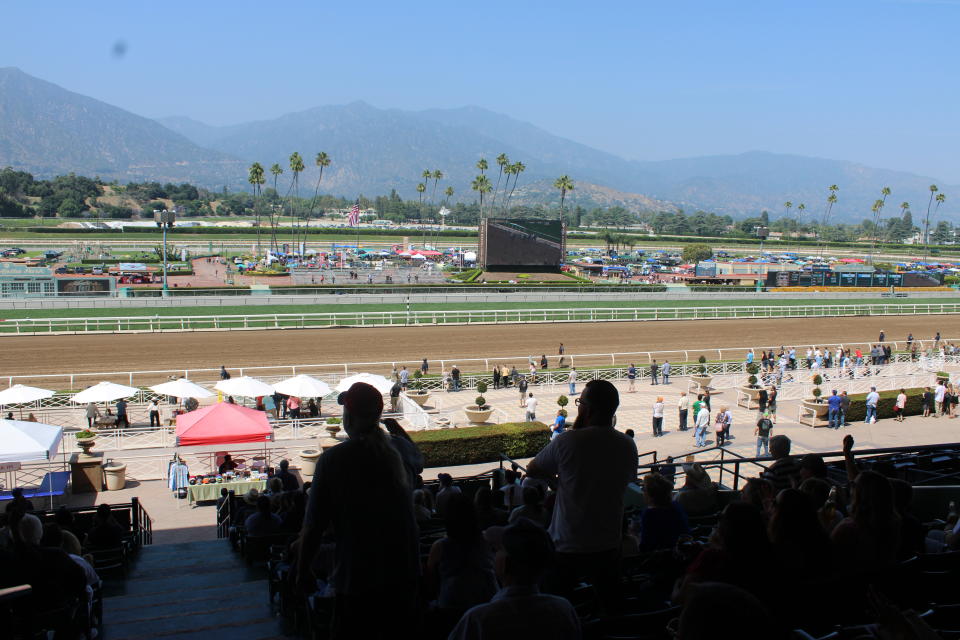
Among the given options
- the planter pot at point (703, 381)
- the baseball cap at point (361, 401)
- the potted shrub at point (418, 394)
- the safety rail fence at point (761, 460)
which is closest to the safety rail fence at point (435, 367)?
the potted shrub at point (418, 394)

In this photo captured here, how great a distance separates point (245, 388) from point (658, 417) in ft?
29.7

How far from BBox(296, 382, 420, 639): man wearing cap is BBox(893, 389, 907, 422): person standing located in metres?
18.5

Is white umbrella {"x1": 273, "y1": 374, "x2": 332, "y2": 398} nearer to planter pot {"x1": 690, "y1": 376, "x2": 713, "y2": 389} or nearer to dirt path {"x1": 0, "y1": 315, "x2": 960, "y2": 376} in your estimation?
dirt path {"x1": 0, "y1": 315, "x2": 960, "y2": 376}

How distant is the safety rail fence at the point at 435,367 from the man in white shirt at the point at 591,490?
58.5 ft

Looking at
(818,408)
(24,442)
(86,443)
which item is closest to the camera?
(24,442)

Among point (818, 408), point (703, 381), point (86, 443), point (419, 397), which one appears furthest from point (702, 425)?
point (86, 443)

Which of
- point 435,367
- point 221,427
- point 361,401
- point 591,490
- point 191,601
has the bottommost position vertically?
point 435,367

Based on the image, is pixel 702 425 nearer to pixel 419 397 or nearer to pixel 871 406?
pixel 871 406

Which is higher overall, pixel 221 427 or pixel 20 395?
pixel 221 427

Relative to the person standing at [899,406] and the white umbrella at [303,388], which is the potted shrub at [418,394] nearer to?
the white umbrella at [303,388]

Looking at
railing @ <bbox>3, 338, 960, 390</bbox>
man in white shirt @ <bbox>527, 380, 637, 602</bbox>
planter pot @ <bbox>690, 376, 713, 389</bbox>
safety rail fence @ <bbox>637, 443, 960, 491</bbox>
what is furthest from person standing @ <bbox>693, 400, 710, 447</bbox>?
man in white shirt @ <bbox>527, 380, 637, 602</bbox>

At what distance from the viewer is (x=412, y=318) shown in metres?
34.3

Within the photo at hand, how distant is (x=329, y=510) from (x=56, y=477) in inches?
455

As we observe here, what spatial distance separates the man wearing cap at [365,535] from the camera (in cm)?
246
